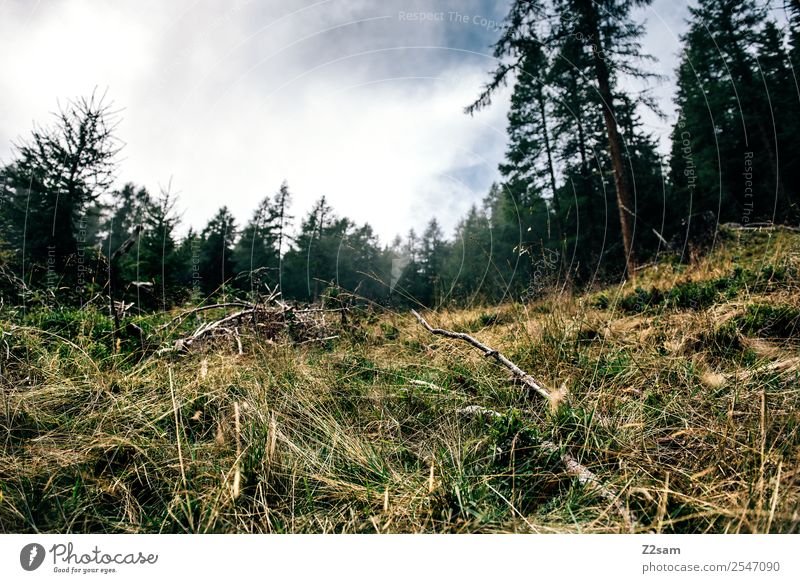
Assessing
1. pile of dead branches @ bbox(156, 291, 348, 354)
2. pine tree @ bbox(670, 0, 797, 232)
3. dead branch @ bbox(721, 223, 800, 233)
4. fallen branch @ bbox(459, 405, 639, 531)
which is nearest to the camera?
fallen branch @ bbox(459, 405, 639, 531)

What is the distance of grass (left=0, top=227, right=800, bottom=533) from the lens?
1.28m

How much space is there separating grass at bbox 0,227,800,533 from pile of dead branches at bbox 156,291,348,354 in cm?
68

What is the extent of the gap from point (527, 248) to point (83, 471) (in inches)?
127

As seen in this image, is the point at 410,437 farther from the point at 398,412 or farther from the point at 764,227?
the point at 764,227

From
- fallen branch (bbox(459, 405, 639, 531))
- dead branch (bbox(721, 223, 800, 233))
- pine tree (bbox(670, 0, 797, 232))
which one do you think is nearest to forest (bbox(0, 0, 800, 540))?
fallen branch (bbox(459, 405, 639, 531))

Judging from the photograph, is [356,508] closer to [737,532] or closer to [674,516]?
[674,516]

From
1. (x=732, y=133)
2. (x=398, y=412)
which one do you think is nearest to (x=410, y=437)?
(x=398, y=412)

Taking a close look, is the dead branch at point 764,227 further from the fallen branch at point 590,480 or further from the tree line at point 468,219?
the fallen branch at point 590,480

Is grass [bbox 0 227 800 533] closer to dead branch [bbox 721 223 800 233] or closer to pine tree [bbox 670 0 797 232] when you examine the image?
dead branch [bbox 721 223 800 233]

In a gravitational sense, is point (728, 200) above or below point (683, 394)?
above

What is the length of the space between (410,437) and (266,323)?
263cm

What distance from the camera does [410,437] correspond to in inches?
69.1

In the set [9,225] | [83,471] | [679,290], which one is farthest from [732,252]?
[9,225]
